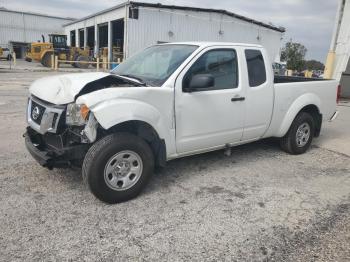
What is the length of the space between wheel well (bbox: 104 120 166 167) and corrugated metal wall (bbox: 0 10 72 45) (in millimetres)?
56390

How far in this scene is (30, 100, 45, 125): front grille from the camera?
3889mm

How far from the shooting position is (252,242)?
318cm

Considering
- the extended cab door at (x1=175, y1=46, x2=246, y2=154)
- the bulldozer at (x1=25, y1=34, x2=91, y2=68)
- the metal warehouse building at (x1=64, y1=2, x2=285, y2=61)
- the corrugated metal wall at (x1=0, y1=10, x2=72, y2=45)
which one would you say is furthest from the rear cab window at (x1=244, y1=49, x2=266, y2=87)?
the corrugated metal wall at (x1=0, y1=10, x2=72, y2=45)

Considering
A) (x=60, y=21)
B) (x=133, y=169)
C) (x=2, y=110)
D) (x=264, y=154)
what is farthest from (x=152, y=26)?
(x=60, y=21)

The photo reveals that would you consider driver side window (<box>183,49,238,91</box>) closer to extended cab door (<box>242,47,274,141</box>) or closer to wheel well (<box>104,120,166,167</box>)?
extended cab door (<box>242,47,274,141</box>)

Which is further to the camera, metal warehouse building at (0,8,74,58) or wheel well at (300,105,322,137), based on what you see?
metal warehouse building at (0,8,74,58)

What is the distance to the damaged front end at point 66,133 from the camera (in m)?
3.53

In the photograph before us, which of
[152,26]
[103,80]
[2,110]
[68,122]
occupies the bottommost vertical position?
[2,110]

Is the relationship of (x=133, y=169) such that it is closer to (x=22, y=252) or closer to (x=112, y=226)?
(x=112, y=226)

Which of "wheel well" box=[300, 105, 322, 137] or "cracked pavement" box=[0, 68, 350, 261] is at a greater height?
"wheel well" box=[300, 105, 322, 137]

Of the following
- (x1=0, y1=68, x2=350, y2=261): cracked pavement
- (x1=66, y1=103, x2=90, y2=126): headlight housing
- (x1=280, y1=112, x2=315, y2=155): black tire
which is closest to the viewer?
(x1=0, y1=68, x2=350, y2=261): cracked pavement

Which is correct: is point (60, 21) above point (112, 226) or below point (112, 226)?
above

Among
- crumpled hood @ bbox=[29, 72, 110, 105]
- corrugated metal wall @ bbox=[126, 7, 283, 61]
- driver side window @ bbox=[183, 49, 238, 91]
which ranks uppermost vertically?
corrugated metal wall @ bbox=[126, 7, 283, 61]

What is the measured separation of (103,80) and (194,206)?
1807 millimetres
